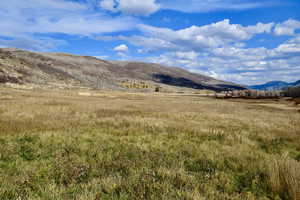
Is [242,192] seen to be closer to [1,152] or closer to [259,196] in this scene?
[259,196]

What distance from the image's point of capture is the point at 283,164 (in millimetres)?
4793

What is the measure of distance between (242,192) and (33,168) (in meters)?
5.10

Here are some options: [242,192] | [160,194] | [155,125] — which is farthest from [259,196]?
[155,125]

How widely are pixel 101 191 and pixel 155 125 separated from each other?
332 inches

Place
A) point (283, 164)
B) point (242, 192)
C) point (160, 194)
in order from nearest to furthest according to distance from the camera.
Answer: point (160, 194)
point (242, 192)
point (283, 164)

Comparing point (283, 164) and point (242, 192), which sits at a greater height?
point (283, 164)

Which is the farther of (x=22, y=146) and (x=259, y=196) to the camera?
(x=22, y=146)

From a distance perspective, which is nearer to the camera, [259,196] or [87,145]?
[259,196]

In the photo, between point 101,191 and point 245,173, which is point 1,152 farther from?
point 245,173

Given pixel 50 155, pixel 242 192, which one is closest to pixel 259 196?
pixel 242 192

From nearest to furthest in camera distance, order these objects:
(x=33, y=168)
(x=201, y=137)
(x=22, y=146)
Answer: (x=33, y=168) → (x=22, y=146) → (x=201, y=137)

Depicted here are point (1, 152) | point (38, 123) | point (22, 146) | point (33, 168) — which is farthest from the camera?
point (38, 123)

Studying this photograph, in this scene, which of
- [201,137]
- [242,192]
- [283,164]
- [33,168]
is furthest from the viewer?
[201,137]

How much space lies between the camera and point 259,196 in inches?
161
